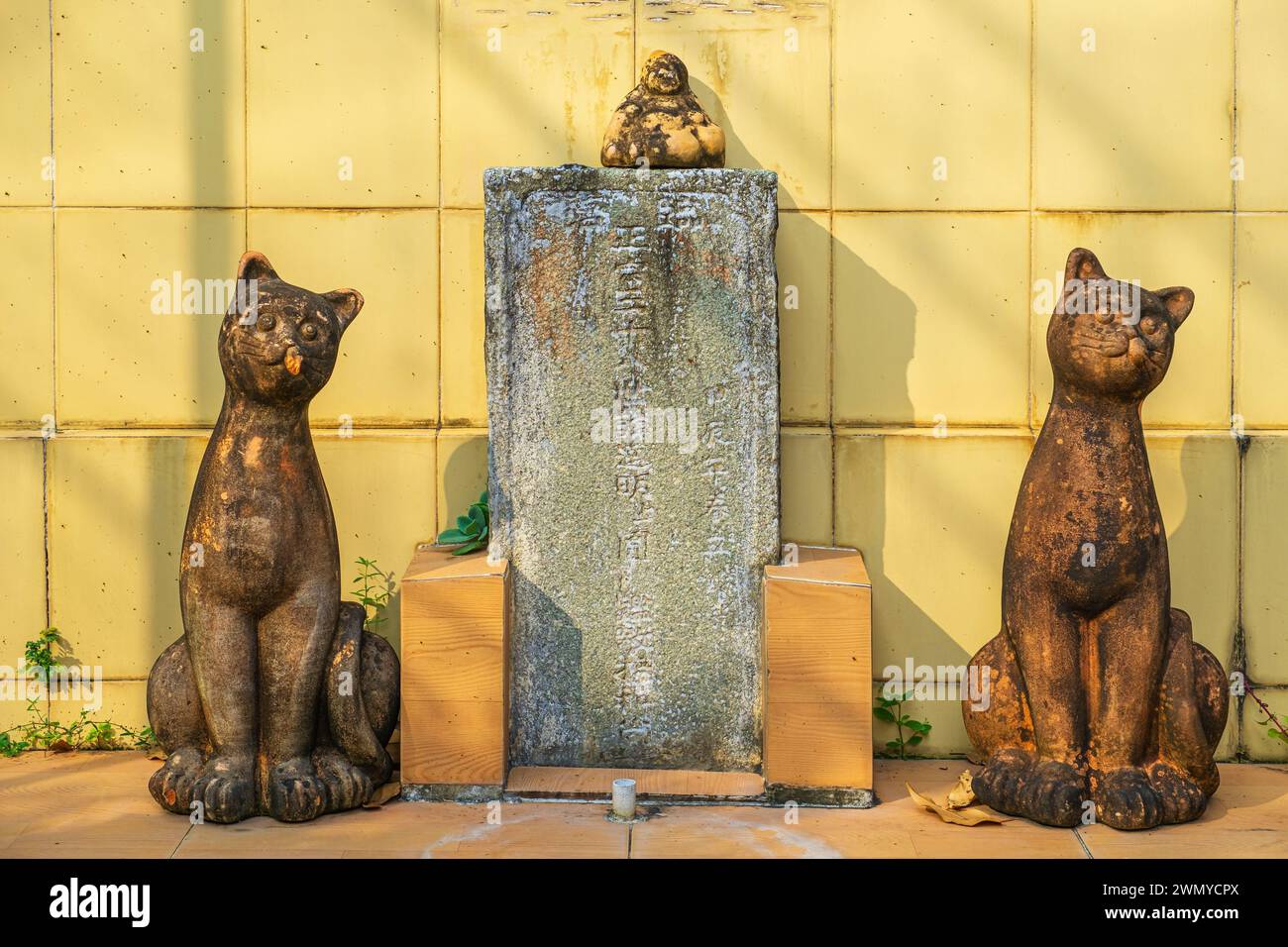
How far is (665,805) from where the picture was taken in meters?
4.79

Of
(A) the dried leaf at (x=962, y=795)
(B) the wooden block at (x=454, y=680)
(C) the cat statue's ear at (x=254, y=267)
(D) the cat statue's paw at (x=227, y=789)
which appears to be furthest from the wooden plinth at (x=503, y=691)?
(C) the cat statue's ear at (x=254, y=267)

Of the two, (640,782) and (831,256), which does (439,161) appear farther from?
(640,782)

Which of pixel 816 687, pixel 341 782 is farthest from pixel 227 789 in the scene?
pixel 816 687

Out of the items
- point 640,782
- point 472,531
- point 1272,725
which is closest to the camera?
point 640,782

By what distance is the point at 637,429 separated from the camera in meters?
4.97

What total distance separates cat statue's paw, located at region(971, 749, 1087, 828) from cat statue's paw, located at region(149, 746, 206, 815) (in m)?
2.56

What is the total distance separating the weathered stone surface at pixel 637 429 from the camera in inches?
195

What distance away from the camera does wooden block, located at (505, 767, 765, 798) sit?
15.8ft

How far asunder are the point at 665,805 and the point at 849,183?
2448 millimetres

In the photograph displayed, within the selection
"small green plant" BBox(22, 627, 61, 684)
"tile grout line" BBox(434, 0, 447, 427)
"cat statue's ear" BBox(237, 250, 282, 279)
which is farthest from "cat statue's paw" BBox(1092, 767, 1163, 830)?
"small green plant" BBox(22, 627, 61, 684)

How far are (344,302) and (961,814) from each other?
264cm

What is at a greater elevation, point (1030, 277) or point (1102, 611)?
point (1030, 277)

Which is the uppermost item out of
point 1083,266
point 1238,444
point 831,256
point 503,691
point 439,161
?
point 439,161

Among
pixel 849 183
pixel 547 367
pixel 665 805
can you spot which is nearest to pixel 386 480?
pixel 547 367
